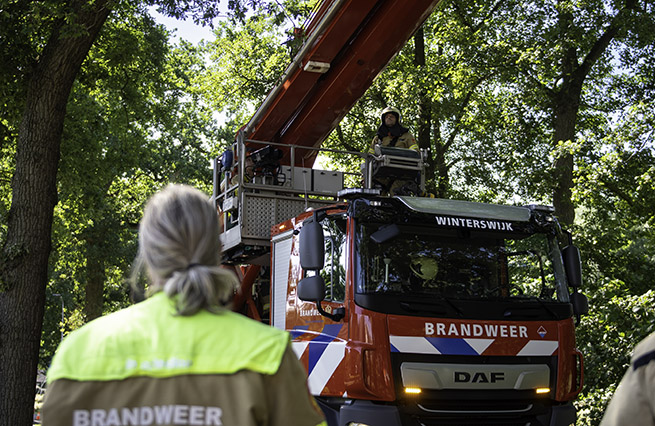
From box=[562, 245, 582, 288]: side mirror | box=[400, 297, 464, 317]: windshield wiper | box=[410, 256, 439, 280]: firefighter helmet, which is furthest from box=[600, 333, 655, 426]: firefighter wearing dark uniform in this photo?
box=[562, 245, 582, 288]: side mirror

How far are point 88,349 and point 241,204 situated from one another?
21.9 ft

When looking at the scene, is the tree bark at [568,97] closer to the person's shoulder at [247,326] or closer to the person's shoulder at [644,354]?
the person's shoulder at [644,354]

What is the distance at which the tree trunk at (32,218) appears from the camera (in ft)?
34.7

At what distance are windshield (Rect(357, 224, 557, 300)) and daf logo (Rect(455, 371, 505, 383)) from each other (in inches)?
26.9

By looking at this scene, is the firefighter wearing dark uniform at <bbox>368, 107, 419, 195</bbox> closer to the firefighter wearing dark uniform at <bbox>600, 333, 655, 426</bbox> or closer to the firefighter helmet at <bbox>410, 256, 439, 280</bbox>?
the firefighter helmet at <bbox>410, 256, 439, 280</bbox>

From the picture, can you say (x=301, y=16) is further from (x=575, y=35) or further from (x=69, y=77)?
(x=575, y=35)

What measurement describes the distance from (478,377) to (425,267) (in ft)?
3.50

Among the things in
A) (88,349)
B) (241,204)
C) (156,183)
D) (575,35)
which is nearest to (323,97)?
(241,204)

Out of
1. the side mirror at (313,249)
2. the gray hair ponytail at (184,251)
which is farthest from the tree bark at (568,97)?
the gray hair ponytail at (184,251)

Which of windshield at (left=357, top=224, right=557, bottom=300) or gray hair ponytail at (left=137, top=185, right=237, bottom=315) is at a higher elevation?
windshield at (left=357, top=224, right=557, bottom=300)

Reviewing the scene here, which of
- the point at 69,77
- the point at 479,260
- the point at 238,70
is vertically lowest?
the point at 479,260

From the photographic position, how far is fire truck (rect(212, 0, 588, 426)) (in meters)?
6.73

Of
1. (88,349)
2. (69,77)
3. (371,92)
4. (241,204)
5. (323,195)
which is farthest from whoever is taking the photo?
A: (371,92)

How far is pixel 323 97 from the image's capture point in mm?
9711
